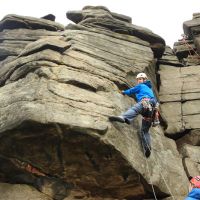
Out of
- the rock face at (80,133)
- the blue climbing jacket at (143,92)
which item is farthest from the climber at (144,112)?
the rock face at (80,133)

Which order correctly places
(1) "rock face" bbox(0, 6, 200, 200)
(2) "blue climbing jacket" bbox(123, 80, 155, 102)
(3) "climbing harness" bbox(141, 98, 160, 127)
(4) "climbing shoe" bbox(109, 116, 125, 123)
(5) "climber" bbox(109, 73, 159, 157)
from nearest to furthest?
(1) "rock face" bbox(0, 6, 200, 200) → (4) "climbing shoe" bbox(109, 116, 125, 123) → (5) "climber" bbox(109, 73, 159, 157) → (3) "climbing harness" bbox(141, 98, 160, 127) → (2) "blue climbing jacket" bbox(123, 80, 155, 102)

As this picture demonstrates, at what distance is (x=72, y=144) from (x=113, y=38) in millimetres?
9573

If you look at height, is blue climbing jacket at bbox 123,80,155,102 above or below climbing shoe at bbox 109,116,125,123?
above

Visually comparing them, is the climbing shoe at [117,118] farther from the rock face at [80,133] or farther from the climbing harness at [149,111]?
the climbing harness at [149,111]

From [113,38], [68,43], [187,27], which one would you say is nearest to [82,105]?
[68,43]

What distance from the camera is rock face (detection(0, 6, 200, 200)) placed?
1216cm

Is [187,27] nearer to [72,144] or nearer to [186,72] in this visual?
[186,72]

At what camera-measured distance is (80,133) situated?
11977 mm

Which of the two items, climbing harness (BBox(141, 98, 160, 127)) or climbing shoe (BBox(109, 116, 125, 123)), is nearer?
climbing shoe (BBox(109, 116, 125, 123))

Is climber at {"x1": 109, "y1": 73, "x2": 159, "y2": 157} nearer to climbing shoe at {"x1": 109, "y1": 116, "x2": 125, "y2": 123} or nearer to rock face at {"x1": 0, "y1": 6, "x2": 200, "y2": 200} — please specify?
climbing shoe at {"x1": 109, "y1": 116, "x2": 125, "y2": 123}

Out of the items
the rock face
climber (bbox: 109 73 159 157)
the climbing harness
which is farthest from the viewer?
the climbing harness

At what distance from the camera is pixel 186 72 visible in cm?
2384

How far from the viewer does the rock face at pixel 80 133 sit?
12164 mm

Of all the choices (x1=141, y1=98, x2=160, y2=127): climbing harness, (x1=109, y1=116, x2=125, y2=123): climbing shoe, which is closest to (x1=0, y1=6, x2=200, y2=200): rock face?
(x1=109, y1=116, x2=125, y2=123): climbing shoe
